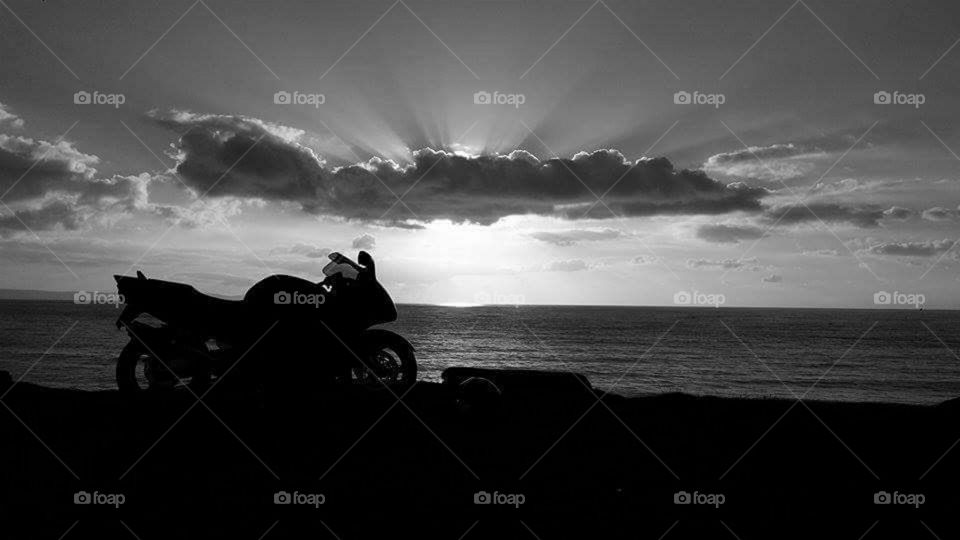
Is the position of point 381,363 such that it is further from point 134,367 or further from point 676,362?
point 676,362

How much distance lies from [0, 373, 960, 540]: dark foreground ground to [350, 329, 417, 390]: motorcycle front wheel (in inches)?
11.3

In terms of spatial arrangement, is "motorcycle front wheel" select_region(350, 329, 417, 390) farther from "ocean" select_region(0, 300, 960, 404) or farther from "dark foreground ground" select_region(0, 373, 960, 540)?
"ocean" select_region(0, 300, 960, 404)

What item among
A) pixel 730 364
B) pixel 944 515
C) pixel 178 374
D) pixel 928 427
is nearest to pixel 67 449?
pixel 178 374

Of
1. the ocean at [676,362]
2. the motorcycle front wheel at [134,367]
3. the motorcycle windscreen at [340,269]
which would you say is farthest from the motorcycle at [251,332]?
the ocean at [676,362]

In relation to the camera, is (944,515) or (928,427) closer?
(944,515)

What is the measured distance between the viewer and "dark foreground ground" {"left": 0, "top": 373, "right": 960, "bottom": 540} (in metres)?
4.93

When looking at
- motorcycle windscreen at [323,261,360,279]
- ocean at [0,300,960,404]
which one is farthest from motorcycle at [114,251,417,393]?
ocean at [0,300,960,404]

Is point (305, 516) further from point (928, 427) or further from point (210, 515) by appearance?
point (928, 427)

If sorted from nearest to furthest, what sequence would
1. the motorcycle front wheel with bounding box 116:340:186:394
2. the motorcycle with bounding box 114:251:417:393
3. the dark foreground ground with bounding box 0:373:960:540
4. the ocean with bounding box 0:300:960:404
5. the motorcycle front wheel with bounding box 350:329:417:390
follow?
the dark foreground ground with bounding box 0:373:960:540
the motorcycle with bounding box 114:251:417:393
the motorcycle front wheel with bounding box 116:340:186:394
the motorcycle front wheel with bounding box 350:329:417:390
the ocean with bounding box 0:300:960:404

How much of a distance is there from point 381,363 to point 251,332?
76.4 inches

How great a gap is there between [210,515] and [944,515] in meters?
6.27

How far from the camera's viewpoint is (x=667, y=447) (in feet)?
23.7

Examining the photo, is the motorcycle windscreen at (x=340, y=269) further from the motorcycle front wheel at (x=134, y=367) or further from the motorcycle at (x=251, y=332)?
the motorcycle front wheel at (x=134, y=367)

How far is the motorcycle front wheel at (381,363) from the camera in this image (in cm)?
888
